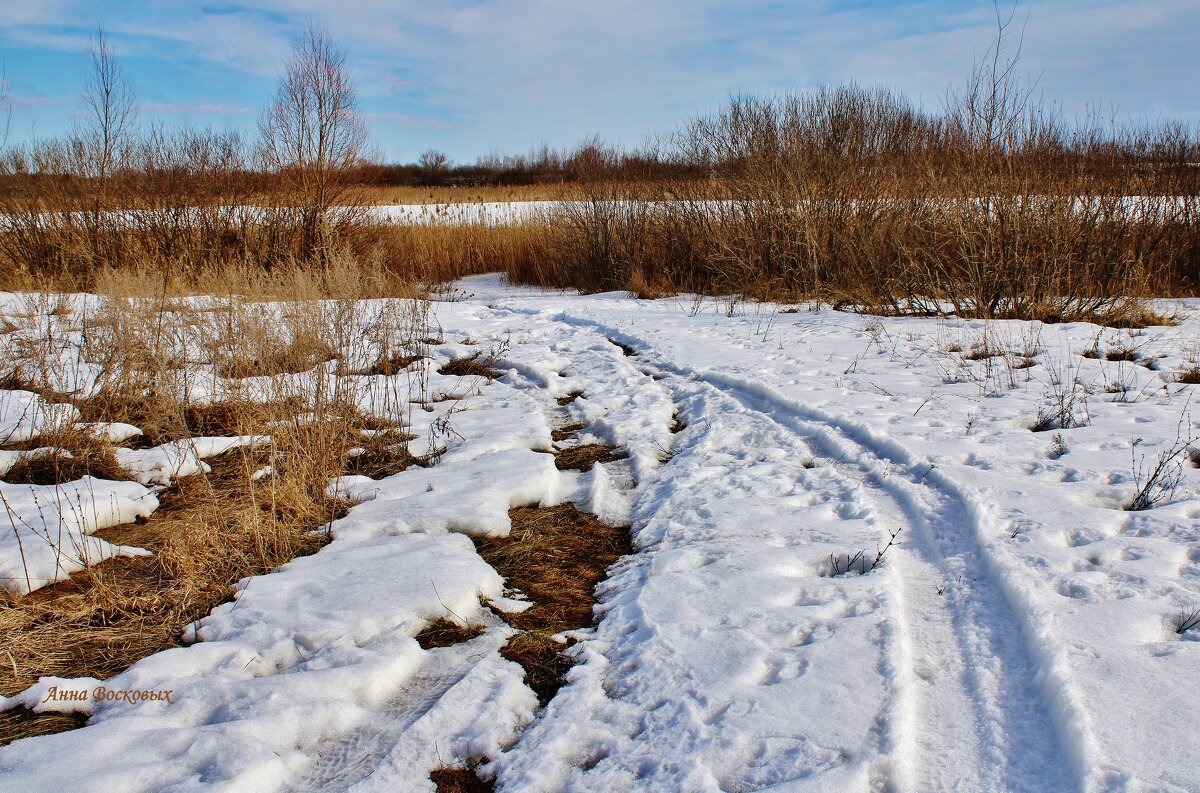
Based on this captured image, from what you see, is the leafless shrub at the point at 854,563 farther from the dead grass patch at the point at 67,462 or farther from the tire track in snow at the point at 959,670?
the dead grass patch at the point at 67,462

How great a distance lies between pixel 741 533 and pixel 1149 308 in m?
7.31

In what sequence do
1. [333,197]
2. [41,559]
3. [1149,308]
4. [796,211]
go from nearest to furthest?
[41,559] → [1149,308] → [796,211] → [333,197]

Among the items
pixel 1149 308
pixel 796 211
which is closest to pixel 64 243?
pixel 796 211

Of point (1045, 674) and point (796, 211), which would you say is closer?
point (1045, 674)

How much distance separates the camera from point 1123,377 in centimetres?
531

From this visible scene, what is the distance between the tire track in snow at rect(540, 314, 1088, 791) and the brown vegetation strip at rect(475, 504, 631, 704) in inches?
45.2

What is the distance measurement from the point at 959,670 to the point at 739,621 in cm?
71

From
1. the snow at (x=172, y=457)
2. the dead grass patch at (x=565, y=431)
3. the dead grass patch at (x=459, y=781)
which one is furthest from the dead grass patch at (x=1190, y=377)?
the snow at (x=172, y=457)

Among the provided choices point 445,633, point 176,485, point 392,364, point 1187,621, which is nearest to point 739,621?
point 445,633

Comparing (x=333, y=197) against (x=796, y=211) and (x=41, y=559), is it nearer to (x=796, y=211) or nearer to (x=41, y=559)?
(x=796, y=211)

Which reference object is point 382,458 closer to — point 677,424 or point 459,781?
point 677,424

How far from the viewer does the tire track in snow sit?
1833 millimetres

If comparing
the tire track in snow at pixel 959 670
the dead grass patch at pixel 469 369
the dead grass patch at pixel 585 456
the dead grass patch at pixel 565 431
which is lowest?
the tire track in snow at pixel 959 670

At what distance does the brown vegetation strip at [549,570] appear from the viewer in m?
2.52
